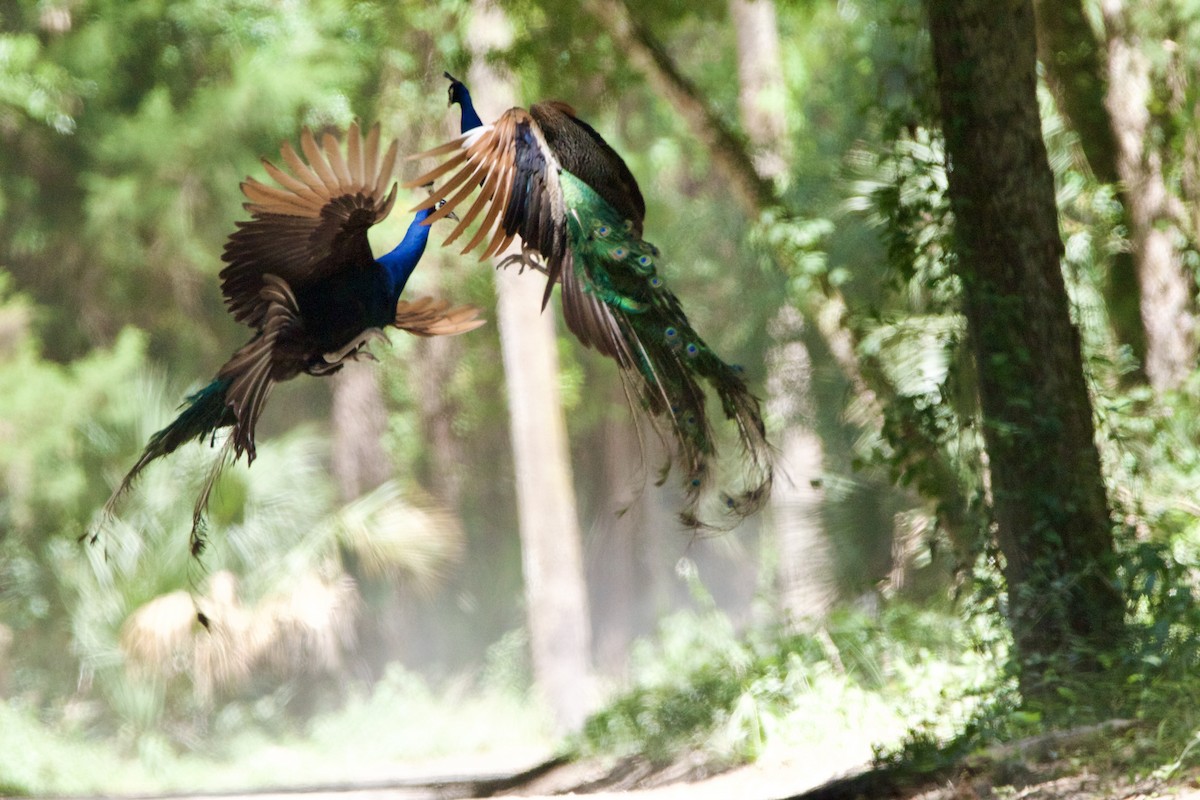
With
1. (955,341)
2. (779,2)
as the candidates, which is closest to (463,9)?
(779,2)

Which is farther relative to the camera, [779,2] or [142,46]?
[142,46]

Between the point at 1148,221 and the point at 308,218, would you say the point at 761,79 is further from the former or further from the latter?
the point at 308,218

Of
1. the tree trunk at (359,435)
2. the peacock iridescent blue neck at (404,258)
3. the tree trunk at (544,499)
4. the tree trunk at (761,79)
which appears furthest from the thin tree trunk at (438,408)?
the peacock iridescent blue neck at (404,258)

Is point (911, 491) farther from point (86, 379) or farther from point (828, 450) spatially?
point (86, 379)

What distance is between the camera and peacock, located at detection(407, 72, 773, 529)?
3721 mm

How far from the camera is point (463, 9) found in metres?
9.33

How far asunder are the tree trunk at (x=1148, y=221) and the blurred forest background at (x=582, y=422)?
16mm

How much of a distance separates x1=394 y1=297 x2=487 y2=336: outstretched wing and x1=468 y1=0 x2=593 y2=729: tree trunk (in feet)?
21.5

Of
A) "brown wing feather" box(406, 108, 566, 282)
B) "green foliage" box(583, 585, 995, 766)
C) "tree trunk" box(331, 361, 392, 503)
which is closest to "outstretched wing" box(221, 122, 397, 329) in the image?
"brown wing feather" box(406, 108, 566, 282)

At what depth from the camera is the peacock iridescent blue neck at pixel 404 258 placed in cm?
427

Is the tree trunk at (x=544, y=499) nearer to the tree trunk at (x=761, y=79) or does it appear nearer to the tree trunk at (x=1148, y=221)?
the tree trunk at (x=761, y=79)

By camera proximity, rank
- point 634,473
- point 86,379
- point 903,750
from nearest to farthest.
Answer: point 634,473
point 903,750
point 86,379

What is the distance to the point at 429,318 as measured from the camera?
182 inches

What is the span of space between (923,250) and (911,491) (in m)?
2.98
